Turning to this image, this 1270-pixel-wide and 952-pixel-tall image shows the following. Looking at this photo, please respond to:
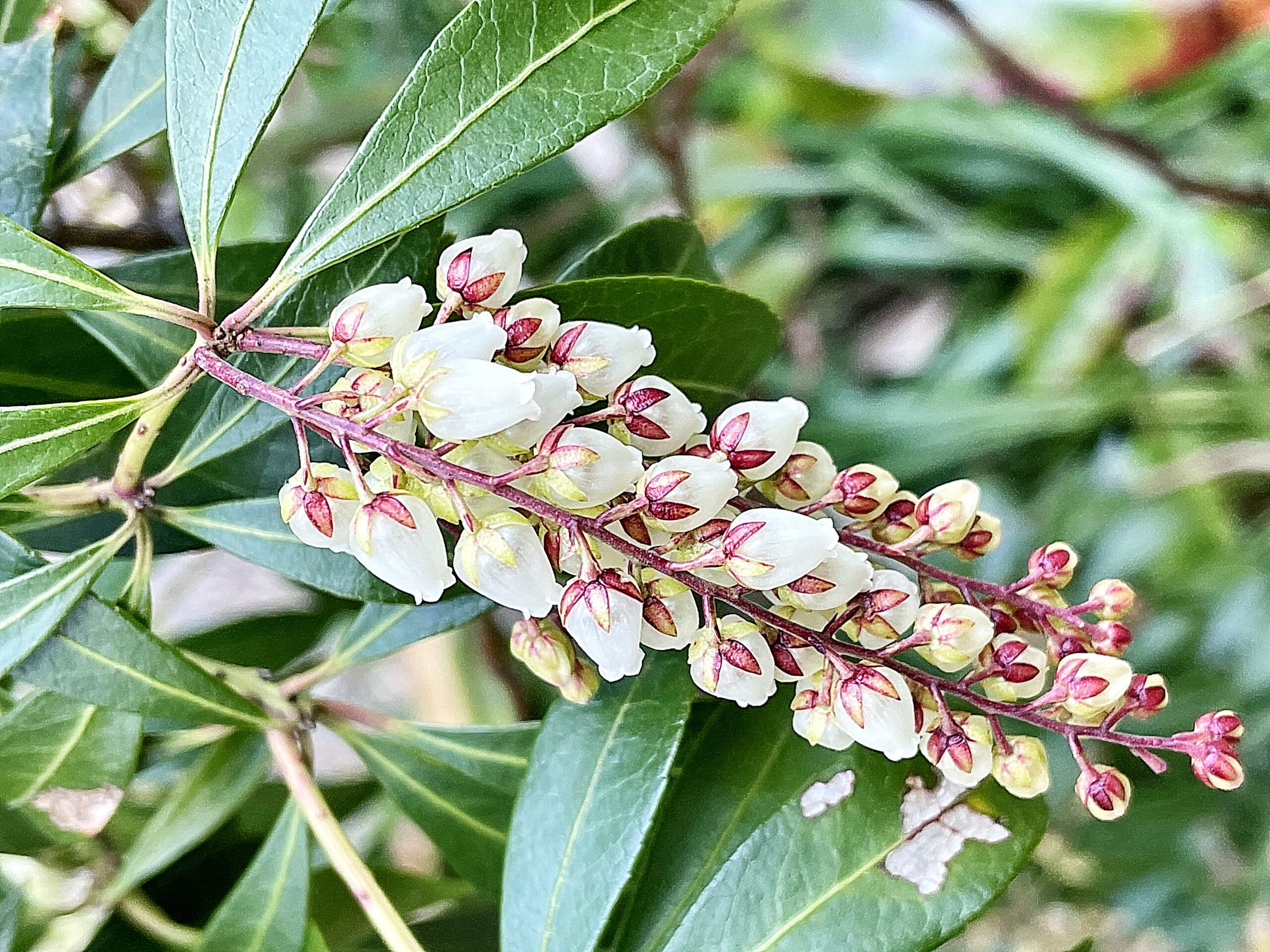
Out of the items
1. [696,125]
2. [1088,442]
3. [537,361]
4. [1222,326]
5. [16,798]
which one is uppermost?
[537,361]

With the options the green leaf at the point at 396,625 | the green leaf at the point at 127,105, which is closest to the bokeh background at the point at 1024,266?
the green leaf at the point at 127,105

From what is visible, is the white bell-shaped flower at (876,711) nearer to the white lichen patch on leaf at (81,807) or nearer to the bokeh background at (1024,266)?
the white lichen patch on leaf at (81,807)

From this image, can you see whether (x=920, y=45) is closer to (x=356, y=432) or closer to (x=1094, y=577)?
(x=1094, y=577)

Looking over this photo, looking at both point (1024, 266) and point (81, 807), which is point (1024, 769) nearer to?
point (81, 807)

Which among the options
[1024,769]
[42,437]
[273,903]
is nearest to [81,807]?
[273,903]

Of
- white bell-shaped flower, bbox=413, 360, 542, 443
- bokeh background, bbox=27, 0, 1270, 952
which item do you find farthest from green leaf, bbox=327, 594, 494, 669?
bokeh background, bbox=27, 0, 1270, 952

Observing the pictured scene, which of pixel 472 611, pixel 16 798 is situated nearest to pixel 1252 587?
pixel 472 611

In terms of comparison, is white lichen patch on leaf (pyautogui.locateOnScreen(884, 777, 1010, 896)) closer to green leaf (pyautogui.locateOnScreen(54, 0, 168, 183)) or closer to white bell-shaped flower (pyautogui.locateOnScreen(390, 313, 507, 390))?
white bell-shaped flower (pyautogui.locateOnScreen(390, 313, 507, 390))
